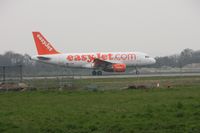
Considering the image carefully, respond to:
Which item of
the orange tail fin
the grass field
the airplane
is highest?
the orange tail fin

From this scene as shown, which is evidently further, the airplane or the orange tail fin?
the orange tail fin

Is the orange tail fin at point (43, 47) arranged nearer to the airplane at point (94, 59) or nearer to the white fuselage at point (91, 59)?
the airplane at point (94, 59)

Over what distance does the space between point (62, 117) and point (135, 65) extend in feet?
153

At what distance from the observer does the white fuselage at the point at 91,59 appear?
197ft

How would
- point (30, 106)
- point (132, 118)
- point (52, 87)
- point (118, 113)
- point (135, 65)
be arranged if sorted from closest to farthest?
point (132, 118) → point (118, 113) → point (30, 106) → point (52, 87) → point (135, 65)

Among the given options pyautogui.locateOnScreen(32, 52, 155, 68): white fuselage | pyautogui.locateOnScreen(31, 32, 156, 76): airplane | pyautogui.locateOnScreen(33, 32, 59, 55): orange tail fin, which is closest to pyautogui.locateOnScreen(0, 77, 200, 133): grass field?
pyautogui.locateOnScreen(31, 32, 156, 76): airplane

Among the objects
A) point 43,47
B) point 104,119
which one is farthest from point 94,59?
point 104,119

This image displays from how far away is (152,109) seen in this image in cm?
1608

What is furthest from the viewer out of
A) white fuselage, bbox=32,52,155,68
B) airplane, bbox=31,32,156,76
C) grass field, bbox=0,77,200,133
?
white fuselage, bbox=32,52,155,68

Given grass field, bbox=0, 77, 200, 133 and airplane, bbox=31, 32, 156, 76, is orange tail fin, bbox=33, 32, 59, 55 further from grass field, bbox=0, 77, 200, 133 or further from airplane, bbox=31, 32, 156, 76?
grass field, bbox=0, 77, 200, 133

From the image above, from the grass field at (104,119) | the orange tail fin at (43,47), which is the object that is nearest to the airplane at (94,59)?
the orange tail fin at (43,47)

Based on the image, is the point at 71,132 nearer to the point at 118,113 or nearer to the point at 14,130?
the point at 14,130

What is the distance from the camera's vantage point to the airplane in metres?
59.2

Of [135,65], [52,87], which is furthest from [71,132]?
[135,65]
